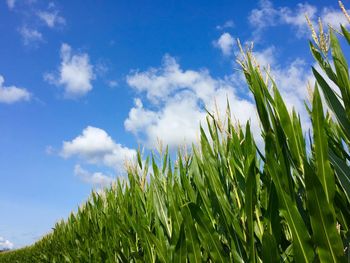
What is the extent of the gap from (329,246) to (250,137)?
31.5 inches

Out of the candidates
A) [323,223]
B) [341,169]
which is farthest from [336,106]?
[323,223]

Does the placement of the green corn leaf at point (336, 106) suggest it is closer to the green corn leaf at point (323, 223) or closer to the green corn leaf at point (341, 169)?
the green corn leaf at point (341, 169)

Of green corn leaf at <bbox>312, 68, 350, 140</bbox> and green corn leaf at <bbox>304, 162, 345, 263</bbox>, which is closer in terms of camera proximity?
green corn leaf at <bbox>304, 162, 345, 263</bbox>

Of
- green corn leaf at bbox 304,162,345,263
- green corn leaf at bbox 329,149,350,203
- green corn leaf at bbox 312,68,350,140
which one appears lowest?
green corn leaf at bbox 304,162,345,263

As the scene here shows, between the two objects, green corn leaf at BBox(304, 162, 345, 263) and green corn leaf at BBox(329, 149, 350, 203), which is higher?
green corn leaf at BBox(329, 149, 350, 203)

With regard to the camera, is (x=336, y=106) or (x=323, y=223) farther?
(x=336, y=106)

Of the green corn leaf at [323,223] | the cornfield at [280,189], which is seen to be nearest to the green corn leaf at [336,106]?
the cornfield at [280,189]

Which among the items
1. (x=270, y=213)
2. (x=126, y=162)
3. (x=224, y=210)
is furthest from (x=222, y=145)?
(x=126, y=162)

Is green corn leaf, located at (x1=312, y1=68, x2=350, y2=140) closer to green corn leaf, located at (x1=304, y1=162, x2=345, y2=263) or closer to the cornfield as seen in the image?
the cornfield

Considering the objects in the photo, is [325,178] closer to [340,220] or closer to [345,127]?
[345,127]

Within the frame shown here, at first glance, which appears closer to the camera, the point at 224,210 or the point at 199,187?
the point at 224,210

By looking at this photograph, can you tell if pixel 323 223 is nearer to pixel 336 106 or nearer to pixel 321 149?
pixel 321 149

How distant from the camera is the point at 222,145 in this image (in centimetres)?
227

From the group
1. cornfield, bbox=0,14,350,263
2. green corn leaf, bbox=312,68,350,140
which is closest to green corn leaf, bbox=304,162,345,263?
cornfield, bbox=0,14,350,263
